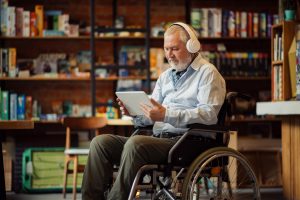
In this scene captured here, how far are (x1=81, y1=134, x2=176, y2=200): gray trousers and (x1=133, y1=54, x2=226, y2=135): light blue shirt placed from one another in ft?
0.49

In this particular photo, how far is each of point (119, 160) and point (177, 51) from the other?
2.22 feet

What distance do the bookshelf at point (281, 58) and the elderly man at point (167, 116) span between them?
173 cm

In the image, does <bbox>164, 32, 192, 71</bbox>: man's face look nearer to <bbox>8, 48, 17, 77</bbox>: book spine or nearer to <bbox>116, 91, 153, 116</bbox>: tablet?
<bbox>116, 91, 153, 116</bbox>: tablet

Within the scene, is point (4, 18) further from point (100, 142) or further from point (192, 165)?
point (192, 165)

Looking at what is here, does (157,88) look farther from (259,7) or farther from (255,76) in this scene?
(259,7)

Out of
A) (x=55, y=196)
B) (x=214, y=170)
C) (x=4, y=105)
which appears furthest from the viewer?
(x=4, y=105)

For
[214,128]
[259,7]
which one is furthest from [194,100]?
[259,7]

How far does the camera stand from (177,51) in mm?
3562

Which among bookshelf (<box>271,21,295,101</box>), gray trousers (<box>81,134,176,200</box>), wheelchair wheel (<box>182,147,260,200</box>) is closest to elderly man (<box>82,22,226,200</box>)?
gray trousers (<box>81,134,176,200</box>)

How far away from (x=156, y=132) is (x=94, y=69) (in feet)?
9.28

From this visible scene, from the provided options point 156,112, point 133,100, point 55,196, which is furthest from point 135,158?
point 55,196

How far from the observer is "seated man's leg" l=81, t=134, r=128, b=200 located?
327cm

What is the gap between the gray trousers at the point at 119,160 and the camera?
10.1 ft

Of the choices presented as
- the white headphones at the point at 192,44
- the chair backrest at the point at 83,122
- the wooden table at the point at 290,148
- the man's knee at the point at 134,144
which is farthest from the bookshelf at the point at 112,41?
the man's knee at the point at 134,144
